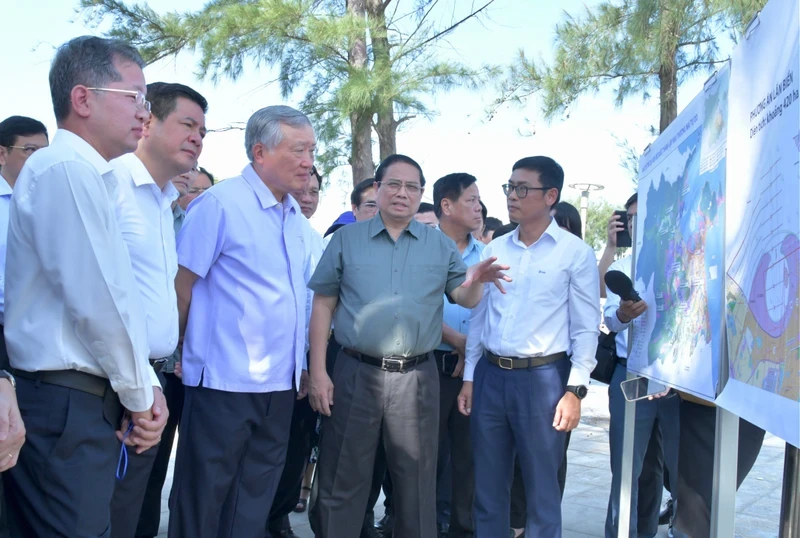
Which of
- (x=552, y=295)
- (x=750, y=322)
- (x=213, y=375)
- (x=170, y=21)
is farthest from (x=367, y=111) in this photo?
(x=750, y=322)

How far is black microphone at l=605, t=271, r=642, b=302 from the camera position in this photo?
9.94 feet

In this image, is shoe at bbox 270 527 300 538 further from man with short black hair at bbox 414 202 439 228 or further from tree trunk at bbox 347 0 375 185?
tree trunk at bbox 347 0 375 185

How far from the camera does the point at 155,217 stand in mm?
2678

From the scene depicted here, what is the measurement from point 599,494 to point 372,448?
2482 millimetres

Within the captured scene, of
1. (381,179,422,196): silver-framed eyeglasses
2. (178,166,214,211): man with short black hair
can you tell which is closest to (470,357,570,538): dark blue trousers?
(381,179,422,196): silver-framed eyeglasses

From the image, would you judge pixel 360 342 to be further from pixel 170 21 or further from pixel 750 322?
pixel 170 21

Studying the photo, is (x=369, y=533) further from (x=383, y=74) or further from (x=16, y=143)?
(x=383, y=74)

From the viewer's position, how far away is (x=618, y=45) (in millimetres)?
7621

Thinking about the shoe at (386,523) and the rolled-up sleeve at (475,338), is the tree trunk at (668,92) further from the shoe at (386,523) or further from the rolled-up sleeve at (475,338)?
the shoe at (386,523)

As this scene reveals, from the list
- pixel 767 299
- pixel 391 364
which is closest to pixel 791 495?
pixel 767 299

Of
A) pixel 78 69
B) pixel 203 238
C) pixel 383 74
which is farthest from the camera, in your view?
pixel 383 74

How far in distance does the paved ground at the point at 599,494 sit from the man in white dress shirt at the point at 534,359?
3.23 ft

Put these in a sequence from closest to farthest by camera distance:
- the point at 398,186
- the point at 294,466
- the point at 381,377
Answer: the point at 381,377
the point at 398,186
the point at 294,466

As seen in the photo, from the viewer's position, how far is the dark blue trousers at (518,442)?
11.2 feet
